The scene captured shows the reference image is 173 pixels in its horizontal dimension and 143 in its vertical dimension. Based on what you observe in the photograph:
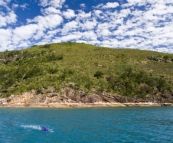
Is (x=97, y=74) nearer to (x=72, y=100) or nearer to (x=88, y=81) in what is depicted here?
(x=88, y=81)

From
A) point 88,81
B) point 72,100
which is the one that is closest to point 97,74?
point 88,81

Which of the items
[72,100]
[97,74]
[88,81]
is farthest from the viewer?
[97,74]

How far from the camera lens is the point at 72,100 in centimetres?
11731

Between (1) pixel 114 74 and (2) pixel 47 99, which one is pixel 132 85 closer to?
(1) pixel 114 74

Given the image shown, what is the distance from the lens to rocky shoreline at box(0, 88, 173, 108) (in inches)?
4510

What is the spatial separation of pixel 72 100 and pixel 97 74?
2694cm

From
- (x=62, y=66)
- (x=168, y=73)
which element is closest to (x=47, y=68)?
(x=62, y=66)

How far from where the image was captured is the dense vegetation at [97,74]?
125 m

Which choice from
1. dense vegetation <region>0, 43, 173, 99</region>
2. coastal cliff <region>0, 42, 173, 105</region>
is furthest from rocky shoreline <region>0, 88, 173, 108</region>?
dense vegetation <region>0, 43, 173, 99</region>

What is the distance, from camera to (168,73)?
14575 centimetres

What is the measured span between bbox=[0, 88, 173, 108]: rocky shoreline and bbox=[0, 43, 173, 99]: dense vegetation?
3267mm

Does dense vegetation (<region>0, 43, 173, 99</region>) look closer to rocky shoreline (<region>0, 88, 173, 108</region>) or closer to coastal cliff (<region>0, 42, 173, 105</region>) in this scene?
coastal cliff (<region>0, 42, 173, 105</region>)

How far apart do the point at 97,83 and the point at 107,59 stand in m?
43.6

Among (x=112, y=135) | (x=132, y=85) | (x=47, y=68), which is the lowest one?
(x=112, y=135)
